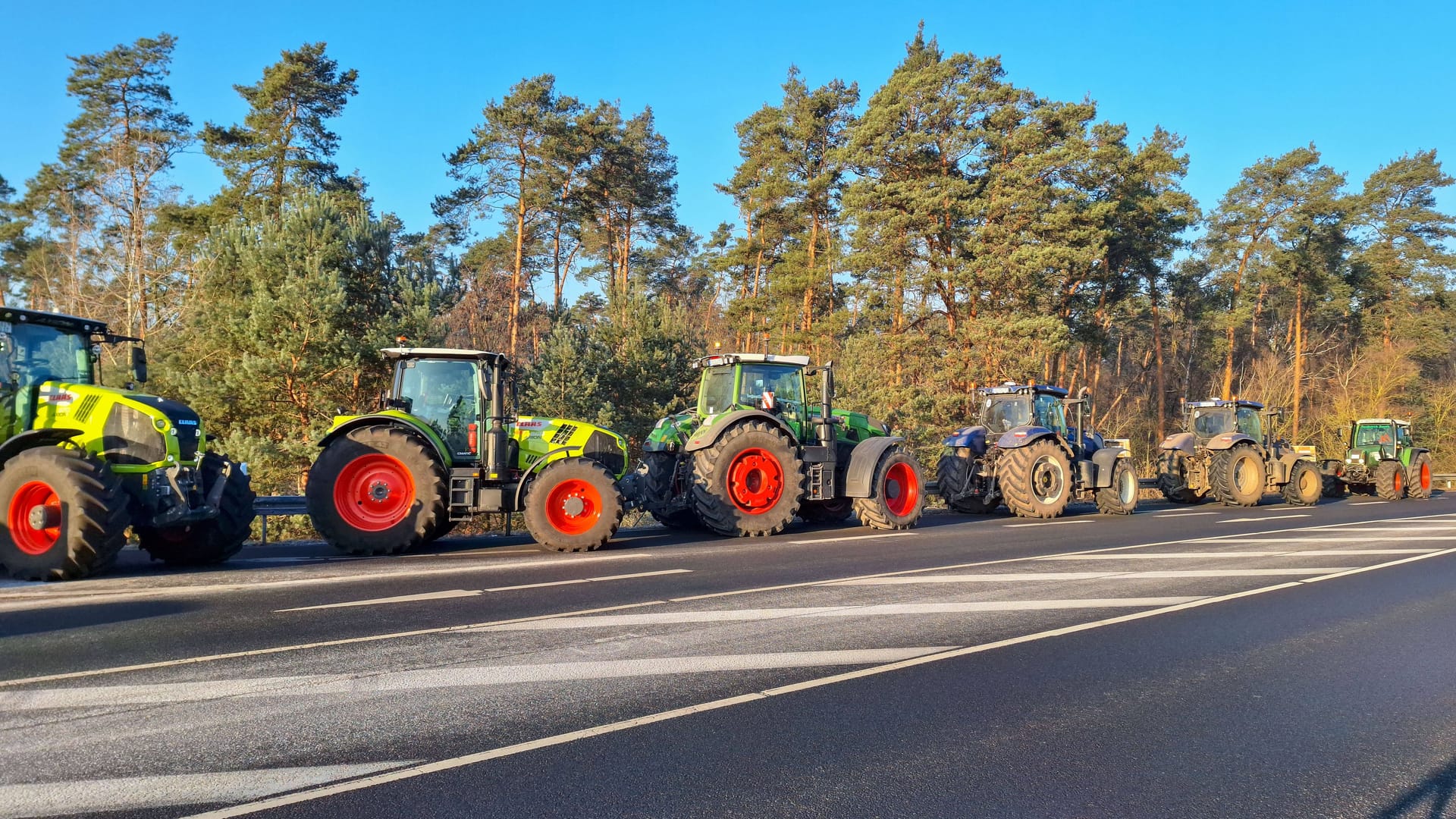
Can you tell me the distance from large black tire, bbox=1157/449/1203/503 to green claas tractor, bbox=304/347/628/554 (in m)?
14.3

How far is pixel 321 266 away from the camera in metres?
17.5

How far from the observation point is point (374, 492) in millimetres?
9805

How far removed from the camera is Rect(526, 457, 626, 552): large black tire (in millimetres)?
9859

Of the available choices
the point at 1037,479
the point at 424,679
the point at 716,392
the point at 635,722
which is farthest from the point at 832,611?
the point at 1037,479

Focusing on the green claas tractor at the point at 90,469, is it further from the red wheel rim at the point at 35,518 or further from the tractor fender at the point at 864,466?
the tractor fender at the point at 864,466

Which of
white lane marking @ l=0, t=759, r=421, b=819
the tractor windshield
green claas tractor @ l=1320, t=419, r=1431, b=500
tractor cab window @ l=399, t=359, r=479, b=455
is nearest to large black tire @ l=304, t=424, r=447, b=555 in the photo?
tractor cab window @ l=399, t=359, r=479, b=455

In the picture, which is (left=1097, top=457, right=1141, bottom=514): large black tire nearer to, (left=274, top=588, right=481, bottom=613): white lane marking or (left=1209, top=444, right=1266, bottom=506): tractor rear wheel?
(left=1209, top=444, right=1266, bottom=506): tractor rear wheel

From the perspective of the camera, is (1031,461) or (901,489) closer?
(901,489)

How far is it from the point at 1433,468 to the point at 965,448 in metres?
32.6

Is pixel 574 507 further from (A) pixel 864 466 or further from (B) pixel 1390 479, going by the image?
(B) pixel 1390 479

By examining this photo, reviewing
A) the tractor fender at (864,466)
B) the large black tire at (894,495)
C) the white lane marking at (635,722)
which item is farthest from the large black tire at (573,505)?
the white lane marking at (635,722)

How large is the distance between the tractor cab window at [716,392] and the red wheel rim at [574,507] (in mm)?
3016

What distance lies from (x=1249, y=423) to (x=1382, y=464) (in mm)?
6605

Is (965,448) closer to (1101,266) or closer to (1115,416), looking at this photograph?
(1101,266)
